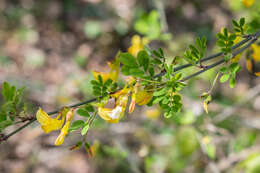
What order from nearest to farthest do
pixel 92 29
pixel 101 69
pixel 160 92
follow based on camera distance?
pixel 160 92
pixel 101 69
pixel 92 29

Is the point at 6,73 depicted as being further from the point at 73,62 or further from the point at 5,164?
the point at 5,164

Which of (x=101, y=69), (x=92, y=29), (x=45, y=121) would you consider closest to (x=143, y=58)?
(x=45, y=121)

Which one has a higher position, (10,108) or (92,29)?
(92,29)

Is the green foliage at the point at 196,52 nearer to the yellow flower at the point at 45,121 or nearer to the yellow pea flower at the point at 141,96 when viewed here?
the yellow pea flower at the point at 141,96

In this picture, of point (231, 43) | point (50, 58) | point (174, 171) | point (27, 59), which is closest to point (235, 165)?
point (174, 171)

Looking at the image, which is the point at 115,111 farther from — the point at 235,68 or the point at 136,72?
the point at 235,68

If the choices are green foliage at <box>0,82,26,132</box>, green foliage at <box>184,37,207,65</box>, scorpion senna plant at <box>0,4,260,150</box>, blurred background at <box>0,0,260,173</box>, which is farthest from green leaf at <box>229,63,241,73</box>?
blurred background at <box>0,0,260,173</box>

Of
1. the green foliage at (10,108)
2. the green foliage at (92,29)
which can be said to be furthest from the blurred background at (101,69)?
the green foliage at (10,108)
